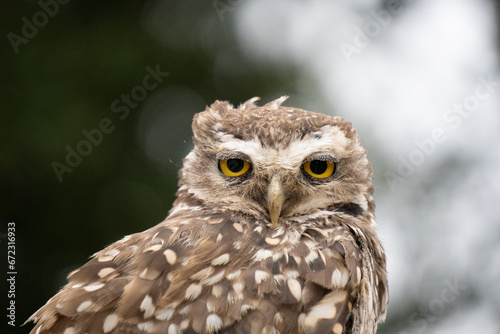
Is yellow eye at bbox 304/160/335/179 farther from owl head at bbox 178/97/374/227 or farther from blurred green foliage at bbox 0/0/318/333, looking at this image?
blurred green foliage at bbox 0/0/318/333

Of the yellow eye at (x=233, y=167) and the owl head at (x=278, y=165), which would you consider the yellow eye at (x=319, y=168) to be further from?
the yellow eye at (x=233, y=167)

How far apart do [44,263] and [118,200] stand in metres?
1.29

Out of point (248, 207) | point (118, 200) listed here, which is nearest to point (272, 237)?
point (248, 207)

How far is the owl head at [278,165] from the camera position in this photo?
274 cm

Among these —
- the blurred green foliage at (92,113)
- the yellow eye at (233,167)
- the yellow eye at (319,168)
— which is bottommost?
the yellow eye at (319,168)

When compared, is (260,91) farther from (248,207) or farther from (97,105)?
(248,207)

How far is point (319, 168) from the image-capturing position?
288cm

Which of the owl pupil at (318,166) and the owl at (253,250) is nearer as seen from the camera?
the owl at (253,250)

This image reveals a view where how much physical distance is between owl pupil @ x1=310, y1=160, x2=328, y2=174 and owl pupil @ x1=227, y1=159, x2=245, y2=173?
382mm

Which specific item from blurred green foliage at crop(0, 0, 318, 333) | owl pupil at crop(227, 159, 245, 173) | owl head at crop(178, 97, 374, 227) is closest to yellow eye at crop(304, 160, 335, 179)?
owl head at crop(178, 97, 374, 227)

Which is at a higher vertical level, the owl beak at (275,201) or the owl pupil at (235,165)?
the owl pupil at (235,165)
